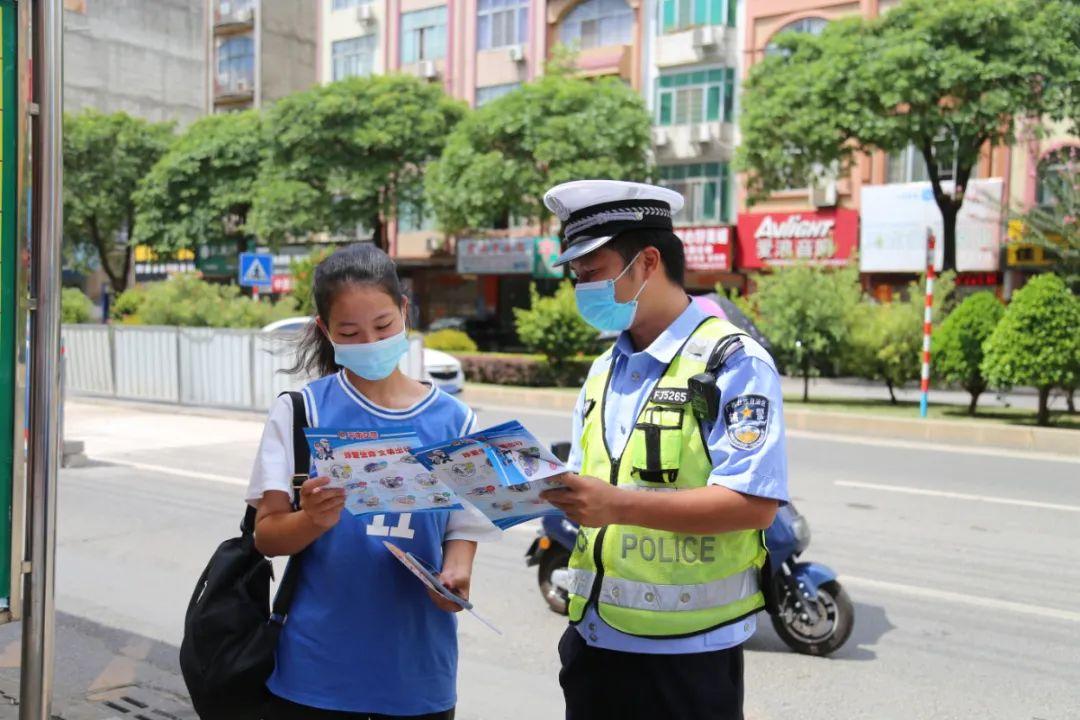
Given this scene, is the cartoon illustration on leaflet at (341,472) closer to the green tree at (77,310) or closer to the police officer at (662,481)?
the police officer at (662,481)

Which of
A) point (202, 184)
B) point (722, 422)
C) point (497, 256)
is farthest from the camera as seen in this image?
point (202, 184)

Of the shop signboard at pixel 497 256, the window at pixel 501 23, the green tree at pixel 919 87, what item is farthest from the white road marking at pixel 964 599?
the window at pixel 501 23

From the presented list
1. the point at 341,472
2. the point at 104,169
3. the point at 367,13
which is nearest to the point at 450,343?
the point at 367,13

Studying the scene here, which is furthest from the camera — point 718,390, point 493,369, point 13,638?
point 493,369

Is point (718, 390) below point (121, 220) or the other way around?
below

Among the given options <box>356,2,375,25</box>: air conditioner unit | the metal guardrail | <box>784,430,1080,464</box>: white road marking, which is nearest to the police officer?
<box>784,430,1080,464</box>: white road marking

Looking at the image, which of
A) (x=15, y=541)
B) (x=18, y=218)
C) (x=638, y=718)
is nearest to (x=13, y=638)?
(x=15, y=541)

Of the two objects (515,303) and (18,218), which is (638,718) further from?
(515,303)

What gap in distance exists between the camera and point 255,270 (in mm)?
19344

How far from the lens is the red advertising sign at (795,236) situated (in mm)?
27234

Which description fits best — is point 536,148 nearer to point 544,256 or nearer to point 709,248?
point 544,256

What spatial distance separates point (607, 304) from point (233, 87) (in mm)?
44101

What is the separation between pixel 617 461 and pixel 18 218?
1.77 m

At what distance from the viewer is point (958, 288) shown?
26078 millimetres
